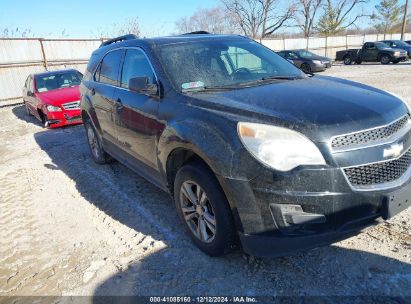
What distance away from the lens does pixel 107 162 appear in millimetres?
5758

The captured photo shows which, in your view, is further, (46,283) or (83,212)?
(83,212)

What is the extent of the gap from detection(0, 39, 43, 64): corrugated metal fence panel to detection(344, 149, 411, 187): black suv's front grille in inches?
659

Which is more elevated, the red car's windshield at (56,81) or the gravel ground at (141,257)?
the red car's windshield at (56,81)

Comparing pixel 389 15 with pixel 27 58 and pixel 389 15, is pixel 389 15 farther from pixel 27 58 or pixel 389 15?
pixel 27 58

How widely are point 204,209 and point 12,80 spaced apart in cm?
1576

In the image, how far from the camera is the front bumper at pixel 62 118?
9.05 m

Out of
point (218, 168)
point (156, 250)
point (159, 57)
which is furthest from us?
point (159, 57)

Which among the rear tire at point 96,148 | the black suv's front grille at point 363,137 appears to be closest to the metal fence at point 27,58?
the rear tire at point 96,148

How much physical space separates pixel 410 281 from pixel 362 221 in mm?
645

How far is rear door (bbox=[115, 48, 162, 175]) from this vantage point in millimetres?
3428

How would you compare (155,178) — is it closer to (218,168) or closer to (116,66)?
(218,168)

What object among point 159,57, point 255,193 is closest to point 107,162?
point 159,57

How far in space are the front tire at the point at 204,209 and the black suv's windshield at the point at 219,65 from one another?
855 mm

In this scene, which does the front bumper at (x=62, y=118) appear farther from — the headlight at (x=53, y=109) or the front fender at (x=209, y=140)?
the front fender at (x=209, y=140)
